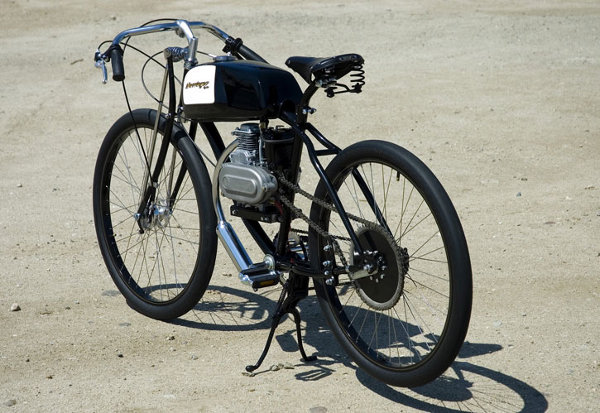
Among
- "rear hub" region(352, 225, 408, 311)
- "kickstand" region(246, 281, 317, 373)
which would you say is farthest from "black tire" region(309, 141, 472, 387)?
"kickstand" region(246, 281, 317, 373)

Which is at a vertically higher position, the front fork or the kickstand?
the front fork

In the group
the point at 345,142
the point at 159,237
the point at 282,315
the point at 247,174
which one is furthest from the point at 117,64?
the point at 345,142

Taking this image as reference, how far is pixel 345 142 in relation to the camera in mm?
7805

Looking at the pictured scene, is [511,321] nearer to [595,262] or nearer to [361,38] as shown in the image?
[595,262]

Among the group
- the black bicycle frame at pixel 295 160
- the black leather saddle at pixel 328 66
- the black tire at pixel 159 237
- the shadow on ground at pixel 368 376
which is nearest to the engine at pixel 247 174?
the black bicycle frame at pixel 295 160

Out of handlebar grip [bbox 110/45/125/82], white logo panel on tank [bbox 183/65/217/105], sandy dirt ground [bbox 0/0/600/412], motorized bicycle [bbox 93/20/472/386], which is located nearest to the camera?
motorized bicycle [bbox 93/20/472/386]

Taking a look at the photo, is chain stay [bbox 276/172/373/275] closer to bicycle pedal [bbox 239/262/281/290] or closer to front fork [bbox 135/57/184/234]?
bicycle pedal [bbox 239/262/281/290]

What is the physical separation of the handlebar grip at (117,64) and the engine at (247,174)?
623 millimetres

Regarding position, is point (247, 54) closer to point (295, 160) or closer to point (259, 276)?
point (295, 160)

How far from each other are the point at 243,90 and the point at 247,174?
0.36 m

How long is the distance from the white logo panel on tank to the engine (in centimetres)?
21

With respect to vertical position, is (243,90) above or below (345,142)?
above

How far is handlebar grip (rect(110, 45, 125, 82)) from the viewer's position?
4.25 m

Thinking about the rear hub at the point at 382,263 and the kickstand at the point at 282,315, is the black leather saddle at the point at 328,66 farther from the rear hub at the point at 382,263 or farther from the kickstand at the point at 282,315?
the kickstand at the point at 282,315
